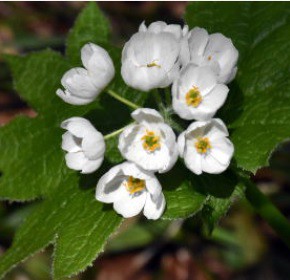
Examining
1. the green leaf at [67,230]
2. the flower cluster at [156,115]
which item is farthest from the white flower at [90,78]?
the green leaf at [67,230]

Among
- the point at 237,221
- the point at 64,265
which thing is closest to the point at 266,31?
the point at 64,265

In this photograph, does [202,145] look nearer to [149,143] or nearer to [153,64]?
[149,143]

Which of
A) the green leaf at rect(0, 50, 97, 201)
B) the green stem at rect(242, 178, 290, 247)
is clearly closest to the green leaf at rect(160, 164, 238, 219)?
the green stem at rect(242, 178, 290, 247)

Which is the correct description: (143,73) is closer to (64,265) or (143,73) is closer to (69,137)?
(69,137)

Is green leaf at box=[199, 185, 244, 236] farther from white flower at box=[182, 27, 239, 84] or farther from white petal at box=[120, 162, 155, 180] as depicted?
white flower at box=[182, 27, 239, 84]

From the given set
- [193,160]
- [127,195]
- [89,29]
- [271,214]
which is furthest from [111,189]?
A: [89,29]

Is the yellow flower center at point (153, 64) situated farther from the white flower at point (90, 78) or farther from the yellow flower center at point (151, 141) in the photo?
the yellow flower center at point (151, 141)
